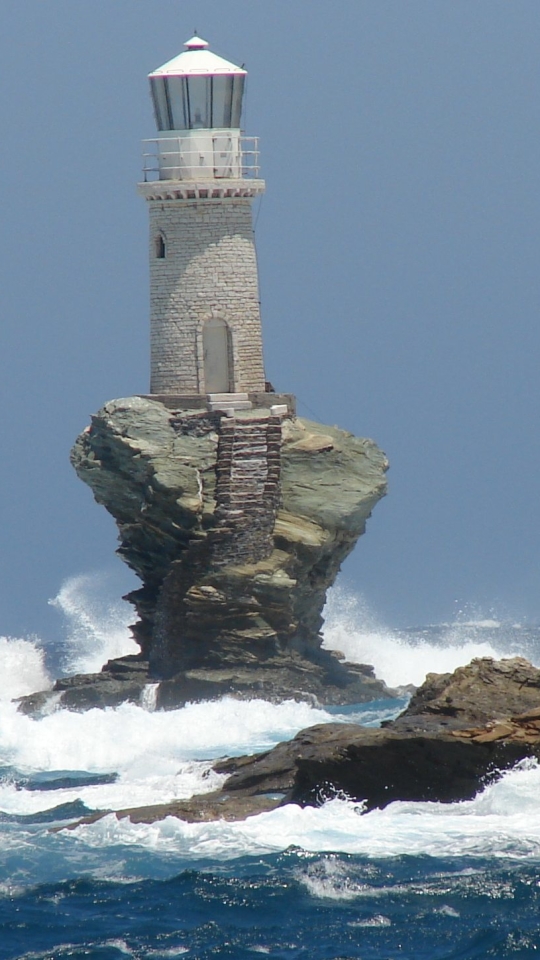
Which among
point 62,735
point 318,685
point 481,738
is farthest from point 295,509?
point 481,738

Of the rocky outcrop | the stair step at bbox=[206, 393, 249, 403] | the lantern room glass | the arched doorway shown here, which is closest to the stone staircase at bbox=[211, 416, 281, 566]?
the rocky outcrop

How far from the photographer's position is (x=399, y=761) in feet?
103

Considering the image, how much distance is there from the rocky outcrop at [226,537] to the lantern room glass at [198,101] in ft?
26.0

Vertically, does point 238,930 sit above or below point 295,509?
below

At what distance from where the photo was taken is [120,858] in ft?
98.7

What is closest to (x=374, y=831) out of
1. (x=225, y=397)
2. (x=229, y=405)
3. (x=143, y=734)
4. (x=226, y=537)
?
(x=143, y=734)

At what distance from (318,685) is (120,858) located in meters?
16.9

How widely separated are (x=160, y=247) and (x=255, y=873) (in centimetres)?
2401

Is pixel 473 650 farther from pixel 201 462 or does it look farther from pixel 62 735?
pixel 62 735

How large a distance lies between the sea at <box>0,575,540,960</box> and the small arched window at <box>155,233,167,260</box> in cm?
1519

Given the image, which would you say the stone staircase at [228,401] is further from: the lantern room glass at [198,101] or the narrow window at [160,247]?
the lantern room glass at [198,101]

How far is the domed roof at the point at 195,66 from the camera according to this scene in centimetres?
4756

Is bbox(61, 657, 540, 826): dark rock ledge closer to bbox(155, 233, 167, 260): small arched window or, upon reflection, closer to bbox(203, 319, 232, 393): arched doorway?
bbox(203, 319, 232, 393): arched doorway

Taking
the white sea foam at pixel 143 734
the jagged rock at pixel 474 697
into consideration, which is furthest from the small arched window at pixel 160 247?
the jagged rock at pixel 474 697
